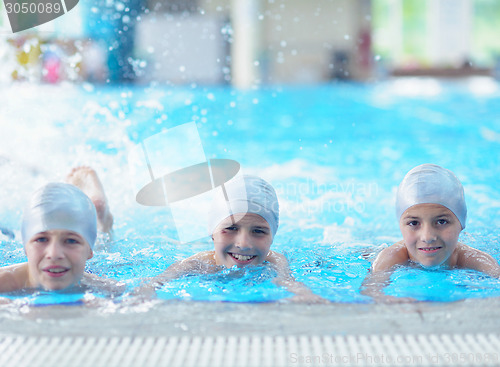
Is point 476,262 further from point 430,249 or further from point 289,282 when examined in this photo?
point 289,282

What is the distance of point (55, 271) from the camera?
2.87 m

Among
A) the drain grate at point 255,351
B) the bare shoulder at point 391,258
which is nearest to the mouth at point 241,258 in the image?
the bare shoulder at point 391,258

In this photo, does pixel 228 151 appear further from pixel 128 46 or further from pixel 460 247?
pixel 128 46

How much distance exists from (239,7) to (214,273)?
1723cm

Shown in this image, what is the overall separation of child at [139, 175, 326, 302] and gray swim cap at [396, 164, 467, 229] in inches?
27.5

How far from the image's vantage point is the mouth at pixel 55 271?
2.86 m

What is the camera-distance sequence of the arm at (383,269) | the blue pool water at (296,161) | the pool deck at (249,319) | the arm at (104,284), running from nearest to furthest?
the pool deck at (249,319) < the arm at (104,284) < the arm at (383,269) < the blue pool water at (296,161)

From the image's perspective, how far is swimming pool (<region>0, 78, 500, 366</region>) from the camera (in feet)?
8.60

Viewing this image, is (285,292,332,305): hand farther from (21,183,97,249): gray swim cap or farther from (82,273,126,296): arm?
(21,183,97,249): gray swim cap

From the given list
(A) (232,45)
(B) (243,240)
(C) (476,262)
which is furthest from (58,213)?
(A) (232,45)

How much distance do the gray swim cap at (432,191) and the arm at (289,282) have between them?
0.68 meters

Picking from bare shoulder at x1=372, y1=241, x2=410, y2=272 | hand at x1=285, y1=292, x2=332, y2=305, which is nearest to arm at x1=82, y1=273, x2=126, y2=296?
hand at x1=285, y1=292, x2=332, y2=305

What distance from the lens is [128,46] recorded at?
19.4m

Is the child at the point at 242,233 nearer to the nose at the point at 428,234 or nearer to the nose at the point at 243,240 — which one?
the nose at the point at 243,240
